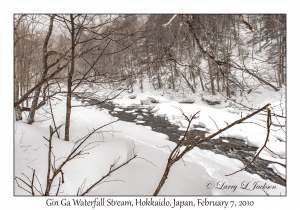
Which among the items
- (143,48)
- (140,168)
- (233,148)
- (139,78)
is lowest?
(233,148)

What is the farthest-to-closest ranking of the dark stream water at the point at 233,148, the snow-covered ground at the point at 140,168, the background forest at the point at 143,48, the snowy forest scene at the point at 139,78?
1. the dark stream water at the point at 233,148
2. the snow-covered ground at the point at 140,168
3. the background forest at the point at 143,48
4. the snowy forest scene at the point at 139,78

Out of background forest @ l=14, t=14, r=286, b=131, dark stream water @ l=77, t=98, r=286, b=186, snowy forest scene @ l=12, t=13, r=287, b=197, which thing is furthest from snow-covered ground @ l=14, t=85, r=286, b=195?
background forest @ l=14, t=14, r=286, b=131

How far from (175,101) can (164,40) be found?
8.68 metres

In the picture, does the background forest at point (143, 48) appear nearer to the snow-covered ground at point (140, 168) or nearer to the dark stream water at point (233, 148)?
the snow-covered ground at point (140, 168)

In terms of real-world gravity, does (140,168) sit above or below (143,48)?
below

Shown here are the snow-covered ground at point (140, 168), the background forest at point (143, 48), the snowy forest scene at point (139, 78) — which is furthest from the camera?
the snow-covered ground at point (140, 168)

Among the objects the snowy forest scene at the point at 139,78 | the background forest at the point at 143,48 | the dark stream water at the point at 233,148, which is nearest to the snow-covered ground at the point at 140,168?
the snowy forest scene at the point at 139,78

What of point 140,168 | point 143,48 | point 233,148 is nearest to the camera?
point 143,48

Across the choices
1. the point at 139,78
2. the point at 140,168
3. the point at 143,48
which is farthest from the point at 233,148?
the point at 143,48

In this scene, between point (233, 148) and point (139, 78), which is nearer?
point (139, 78)

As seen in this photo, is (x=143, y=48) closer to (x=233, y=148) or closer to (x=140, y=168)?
(x=140, y=168)

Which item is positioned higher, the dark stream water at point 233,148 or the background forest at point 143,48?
the background forest at point 143,48

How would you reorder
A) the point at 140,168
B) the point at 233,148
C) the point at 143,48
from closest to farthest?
the point at 143,48, the point at 140,168, the point at 233,148
